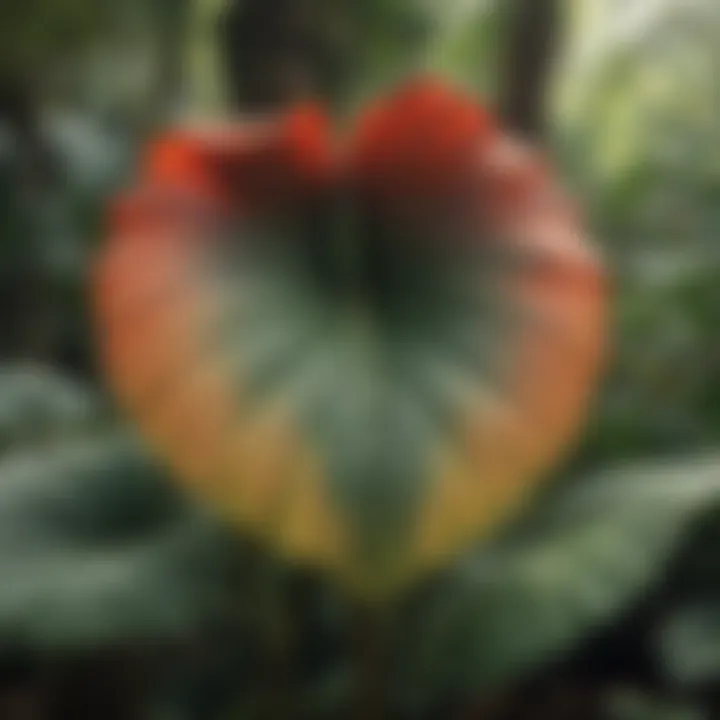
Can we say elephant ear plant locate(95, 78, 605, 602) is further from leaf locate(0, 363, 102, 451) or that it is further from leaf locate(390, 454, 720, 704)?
leaf locate(0, 363, 102, 451)

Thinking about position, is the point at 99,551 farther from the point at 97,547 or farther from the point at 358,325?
the point at 358,325

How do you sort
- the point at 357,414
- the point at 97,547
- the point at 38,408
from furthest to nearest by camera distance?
the point at 38,408 → the point at 97,547 → the point at 357,414

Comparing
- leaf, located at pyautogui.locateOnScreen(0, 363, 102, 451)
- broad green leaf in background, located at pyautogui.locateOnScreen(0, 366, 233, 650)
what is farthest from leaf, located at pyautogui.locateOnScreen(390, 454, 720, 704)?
leaf, located at pyautogui.locateOnScreen(0, 363, 102, 451)

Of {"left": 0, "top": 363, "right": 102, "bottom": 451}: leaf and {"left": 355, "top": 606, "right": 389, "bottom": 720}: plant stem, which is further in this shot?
{"left": 0, "top": 363, "right": 102, "bottom": 451}: leaf

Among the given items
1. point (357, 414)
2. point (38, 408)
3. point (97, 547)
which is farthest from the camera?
point (38, 408)

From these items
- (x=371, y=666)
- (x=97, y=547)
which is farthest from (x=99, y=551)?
(x=371, y=666)

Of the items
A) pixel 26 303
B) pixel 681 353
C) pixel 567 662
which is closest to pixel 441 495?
pixel 567 662

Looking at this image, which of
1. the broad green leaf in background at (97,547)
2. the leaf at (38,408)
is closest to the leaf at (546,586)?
the broad green leaf in background at (97,547)

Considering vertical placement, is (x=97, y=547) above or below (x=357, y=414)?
below

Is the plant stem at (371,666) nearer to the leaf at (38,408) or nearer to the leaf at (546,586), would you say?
the leaf at (546,586)
